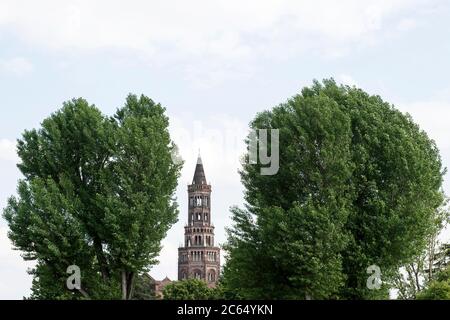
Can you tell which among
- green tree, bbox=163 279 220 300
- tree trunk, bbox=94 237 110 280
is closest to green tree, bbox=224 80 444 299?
tree trunk, bbox=94 237 110 280

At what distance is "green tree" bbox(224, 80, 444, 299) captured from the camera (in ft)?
161

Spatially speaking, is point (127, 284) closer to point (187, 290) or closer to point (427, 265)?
point (427, 265)

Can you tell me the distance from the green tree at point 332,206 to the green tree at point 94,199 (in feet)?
20.4

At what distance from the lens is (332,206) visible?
1954 inches

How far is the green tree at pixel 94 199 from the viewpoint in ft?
168

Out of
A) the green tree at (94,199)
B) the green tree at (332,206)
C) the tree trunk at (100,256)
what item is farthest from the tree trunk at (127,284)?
the green tree at (332,206)

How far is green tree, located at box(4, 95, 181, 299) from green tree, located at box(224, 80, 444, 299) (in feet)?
20.4

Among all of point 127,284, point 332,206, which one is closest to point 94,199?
point 127,284

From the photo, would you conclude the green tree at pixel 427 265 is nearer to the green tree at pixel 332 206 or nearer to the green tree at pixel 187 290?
the green tree at pixel 332 206

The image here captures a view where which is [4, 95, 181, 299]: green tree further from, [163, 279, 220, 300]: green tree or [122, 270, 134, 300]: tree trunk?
[163, 279, 220, 300]: green tree

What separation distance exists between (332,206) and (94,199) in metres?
15.6

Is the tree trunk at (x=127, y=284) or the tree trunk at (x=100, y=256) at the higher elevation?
the tree trunk at (x=100, y=256)
